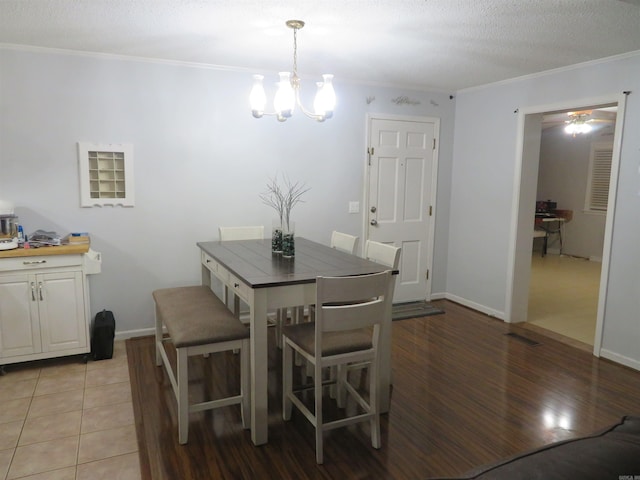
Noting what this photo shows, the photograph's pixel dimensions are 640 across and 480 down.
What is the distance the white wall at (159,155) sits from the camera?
11.3 ft

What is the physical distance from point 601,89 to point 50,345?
467 centimetres

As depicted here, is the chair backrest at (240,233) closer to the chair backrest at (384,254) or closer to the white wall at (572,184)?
the chair backrest at (384,254)

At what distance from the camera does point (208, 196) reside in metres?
4.06

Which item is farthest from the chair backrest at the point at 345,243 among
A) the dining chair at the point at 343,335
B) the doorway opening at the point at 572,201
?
the doorway opening at the point at 572,201

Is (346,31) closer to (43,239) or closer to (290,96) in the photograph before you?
(290,96)

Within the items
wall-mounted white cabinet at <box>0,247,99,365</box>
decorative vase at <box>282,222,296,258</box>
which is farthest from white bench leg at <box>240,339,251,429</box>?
wall-mounted white cabinet at <box>0,247,99,365</box>

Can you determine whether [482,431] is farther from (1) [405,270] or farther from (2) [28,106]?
(2) [28,106]

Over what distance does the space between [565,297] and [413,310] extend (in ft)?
6.84

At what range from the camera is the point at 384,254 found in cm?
300

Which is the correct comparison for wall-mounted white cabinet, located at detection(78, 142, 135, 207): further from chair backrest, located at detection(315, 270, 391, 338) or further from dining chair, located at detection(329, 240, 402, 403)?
chair backrest, located at detection(315, 270, 391, 338)

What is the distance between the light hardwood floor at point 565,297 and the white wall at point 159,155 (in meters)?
2.24

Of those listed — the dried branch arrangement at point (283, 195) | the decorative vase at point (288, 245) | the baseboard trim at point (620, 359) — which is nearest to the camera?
the decorative vase at point (288, 245)

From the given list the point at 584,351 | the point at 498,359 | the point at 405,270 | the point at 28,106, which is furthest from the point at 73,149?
the point at 584,351

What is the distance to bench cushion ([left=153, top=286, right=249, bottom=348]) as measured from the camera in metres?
2.42
